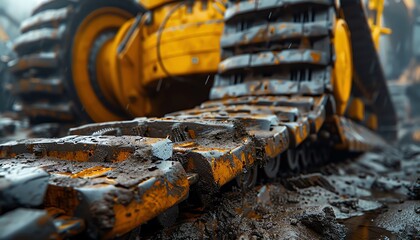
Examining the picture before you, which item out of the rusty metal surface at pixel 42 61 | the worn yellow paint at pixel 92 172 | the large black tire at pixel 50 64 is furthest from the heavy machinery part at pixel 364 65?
the worn yellow paint at pixel 92 172

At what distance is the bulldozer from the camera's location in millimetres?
1027

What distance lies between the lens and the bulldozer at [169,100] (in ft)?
3.37

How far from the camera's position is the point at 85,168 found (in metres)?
1.28

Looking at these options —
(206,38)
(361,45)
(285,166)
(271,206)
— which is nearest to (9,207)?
(271,206)

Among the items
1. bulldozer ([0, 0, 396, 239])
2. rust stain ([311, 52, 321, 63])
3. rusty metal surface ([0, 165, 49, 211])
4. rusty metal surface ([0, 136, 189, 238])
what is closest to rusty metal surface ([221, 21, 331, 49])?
bulldozer ([0, 0, 396, 239])

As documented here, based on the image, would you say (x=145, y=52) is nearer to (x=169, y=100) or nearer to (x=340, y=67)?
(x=169, y=100)

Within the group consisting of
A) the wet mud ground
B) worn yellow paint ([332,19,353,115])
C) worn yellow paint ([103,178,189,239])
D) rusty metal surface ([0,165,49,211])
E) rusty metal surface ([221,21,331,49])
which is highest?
rusty metal surface ([221,21,331,49])

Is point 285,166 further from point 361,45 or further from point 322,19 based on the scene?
point 361,45

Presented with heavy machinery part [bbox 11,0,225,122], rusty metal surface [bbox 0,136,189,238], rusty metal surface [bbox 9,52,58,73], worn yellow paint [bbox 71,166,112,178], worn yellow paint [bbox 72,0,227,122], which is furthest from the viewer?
rusty metal surface [bbox 9,52,58,73]

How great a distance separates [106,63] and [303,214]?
10.7ft

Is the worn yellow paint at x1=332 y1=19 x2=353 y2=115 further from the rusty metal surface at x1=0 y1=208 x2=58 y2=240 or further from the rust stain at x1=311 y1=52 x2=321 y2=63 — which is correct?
the rusty metal surface at x1=0 y1=208 x2=58 y2=240

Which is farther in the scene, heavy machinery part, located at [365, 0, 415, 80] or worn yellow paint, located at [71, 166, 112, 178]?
heavy machinery part, located at [365, 0, 415, 80]

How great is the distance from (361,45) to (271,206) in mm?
3300

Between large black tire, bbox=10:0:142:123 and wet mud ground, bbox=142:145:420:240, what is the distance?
266 centimetres
